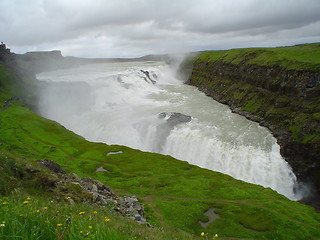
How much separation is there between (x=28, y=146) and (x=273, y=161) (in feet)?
160

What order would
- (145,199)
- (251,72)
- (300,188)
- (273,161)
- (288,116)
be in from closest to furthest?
(145,199) → (300,188) → (273,161) → (288,116) → (251,72)

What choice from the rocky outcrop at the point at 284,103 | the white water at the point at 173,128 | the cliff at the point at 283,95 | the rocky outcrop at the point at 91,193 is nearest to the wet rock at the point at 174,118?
the white water at the point at 173,128

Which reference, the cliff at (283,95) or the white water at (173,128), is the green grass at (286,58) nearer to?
the cliff at (283,95)

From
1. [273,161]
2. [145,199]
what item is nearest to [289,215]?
[145,199]

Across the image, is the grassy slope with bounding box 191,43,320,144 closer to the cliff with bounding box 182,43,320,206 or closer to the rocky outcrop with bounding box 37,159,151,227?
the cliff with bounding box 182,43,320,206

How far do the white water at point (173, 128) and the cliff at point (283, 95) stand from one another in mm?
3083

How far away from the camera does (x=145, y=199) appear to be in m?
33.0

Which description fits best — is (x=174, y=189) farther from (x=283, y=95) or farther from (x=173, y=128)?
(x=283, y=95)

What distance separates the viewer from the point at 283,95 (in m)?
66.9

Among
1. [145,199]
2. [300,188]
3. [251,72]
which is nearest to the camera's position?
[145,199]

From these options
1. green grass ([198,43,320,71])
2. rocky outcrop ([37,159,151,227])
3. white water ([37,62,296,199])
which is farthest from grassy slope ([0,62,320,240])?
green grass ([198,43,320,71])

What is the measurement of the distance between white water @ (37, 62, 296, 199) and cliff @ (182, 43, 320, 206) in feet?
10.1

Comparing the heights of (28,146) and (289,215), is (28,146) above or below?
above

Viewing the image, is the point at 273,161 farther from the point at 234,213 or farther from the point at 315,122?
the point at 234,213
